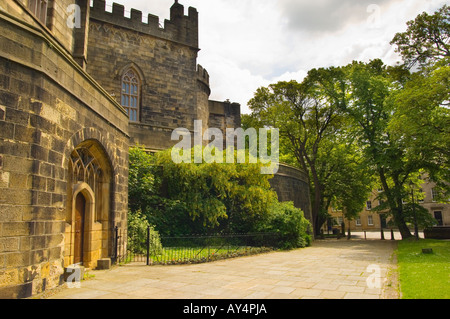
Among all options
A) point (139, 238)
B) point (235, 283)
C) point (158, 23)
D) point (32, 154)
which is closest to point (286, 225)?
point (139, 238)

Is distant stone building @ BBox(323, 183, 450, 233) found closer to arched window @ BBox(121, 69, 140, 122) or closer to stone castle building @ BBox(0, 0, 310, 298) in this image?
arched window @ BBox(121, 69, 140, 122)

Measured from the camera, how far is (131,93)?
754 inches

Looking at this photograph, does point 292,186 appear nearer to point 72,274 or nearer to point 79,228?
point 79,228

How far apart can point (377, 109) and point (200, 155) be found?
48.1 feet

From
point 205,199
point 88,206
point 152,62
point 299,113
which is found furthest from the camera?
point 299,113

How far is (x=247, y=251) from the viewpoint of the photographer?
12.9 metres

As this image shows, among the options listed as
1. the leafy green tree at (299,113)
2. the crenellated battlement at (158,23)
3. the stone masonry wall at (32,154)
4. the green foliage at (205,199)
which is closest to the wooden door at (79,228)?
the stone masonry wall at (32,154)

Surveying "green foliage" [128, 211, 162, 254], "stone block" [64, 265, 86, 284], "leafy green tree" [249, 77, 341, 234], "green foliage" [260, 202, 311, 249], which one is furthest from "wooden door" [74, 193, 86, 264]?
"leafy green tree" [249, 77, 341, 234]

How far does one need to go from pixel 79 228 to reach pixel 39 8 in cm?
711

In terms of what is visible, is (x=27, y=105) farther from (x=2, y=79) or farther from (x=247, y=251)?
(x=247, y=251)

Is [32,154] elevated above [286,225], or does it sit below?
above

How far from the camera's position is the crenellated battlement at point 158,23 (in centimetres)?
1858

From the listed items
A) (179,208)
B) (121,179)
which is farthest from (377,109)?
(121,179)

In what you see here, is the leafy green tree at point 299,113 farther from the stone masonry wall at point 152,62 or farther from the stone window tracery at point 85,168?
the stone window tracery at point 85,168
